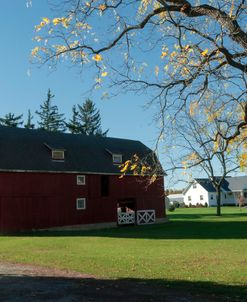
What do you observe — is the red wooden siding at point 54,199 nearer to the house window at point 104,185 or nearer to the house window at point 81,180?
the house window at point 81,180

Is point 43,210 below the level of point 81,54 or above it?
below

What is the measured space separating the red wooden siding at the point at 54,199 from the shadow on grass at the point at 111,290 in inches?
801

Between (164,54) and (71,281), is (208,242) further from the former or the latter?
(164,54)

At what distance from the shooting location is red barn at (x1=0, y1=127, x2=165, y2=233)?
34.7 meters

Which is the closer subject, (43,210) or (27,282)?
(27,282)

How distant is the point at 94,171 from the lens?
132 feet

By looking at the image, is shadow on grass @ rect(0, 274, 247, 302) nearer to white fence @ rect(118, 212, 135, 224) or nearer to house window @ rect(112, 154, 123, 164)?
white fence @ rect(118, 212, 135, 224)

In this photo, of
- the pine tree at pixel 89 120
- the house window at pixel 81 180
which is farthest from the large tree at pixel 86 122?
the house window at pixel 81 180

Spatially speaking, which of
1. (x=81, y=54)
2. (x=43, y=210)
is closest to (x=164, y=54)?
(x=81, y=54)

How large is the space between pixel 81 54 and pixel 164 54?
6.09 ft

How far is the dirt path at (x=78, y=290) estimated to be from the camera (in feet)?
29.6

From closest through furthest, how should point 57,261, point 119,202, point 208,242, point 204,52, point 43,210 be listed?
1. point 204,52
2. point 57,261
3. point 208,242
4. point 43,210
5. point 119,202

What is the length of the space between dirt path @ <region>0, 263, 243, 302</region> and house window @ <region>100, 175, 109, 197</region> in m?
28.8

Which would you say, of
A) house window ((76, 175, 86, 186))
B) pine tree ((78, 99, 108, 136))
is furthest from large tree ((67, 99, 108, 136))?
house window ((76, 175, 86, 186))
